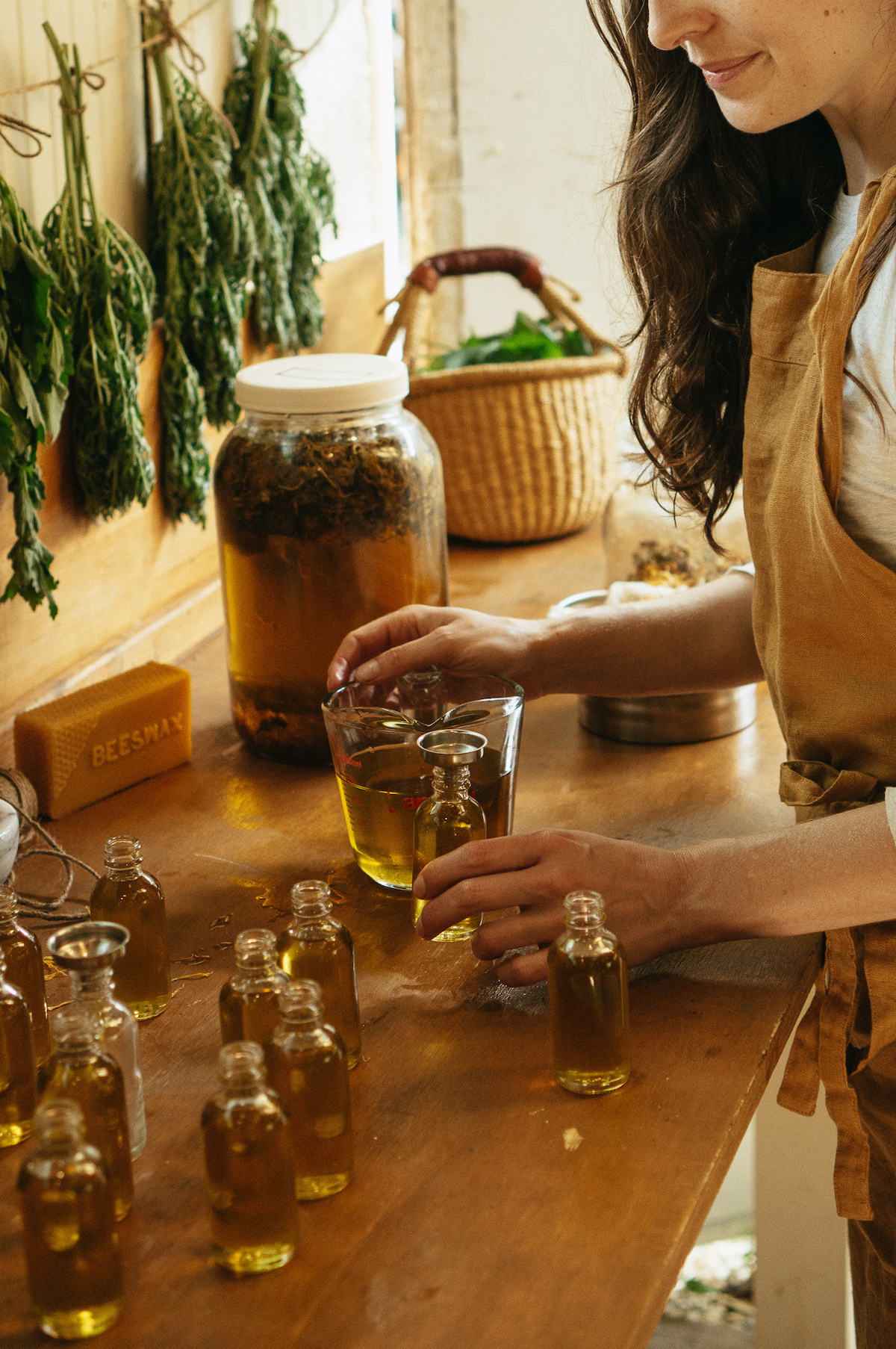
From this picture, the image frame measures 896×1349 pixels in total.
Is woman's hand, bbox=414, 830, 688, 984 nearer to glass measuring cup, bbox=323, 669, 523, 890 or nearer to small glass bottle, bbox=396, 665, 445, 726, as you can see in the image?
glass measuring cup, bbox=323, 669, 523, 890

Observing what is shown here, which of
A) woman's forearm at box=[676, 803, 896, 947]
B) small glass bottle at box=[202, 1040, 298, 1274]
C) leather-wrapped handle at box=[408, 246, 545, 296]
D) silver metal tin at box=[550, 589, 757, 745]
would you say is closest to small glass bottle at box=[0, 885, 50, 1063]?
small glass bottle at box=[202, 1040, 298, 1274]

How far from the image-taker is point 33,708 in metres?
1.31

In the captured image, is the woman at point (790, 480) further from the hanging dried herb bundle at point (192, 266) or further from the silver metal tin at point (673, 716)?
the hanging dried herb bundle at point (192, 266)

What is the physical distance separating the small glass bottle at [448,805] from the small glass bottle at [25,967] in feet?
0.92

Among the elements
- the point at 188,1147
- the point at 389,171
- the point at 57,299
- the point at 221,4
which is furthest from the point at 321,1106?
the point at 389,171

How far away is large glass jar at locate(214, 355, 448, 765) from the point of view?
50.6 inches

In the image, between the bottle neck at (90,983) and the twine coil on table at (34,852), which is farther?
the twine coil on table at (34,852)

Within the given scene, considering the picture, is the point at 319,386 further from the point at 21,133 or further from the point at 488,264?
the point at 488,264

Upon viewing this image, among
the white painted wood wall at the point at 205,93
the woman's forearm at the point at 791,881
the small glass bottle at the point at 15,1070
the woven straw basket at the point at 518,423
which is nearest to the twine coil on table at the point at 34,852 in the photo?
the small glass bottle at the point at 15,1070

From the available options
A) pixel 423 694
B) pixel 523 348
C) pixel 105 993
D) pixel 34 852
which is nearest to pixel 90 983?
pixel 105 993

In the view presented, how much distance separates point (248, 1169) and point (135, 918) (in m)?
0.29

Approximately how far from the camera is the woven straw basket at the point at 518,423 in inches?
76.7

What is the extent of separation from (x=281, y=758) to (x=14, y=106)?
684 mm

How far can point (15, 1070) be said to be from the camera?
809 mm
